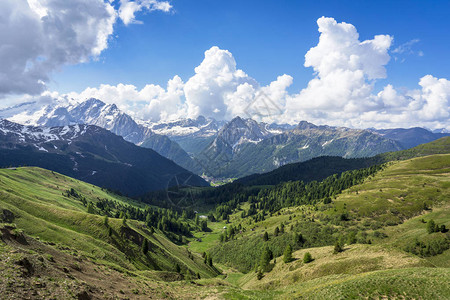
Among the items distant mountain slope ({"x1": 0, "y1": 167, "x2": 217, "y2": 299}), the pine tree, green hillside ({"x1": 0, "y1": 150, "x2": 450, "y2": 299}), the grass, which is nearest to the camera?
distant mountain slope ({"x1": 0, "y1": 167, "x2": 217, "y2": 299})

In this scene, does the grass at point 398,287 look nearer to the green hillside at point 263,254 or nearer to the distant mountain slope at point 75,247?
the green hillside at point 263,254

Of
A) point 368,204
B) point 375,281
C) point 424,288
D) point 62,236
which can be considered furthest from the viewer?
point 368,204

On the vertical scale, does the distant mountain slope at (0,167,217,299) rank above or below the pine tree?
above

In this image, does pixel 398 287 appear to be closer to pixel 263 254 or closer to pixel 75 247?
pixel 263 254

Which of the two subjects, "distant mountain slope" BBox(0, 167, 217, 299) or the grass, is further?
the grass

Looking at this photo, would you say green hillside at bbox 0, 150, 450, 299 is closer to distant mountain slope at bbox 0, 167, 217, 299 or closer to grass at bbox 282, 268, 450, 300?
grass at bbox 282, 268, 450, 300

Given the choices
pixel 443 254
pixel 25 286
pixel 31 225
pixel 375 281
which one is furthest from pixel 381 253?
pixel 31 225

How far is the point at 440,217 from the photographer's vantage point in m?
118

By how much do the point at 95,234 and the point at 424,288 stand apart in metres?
87.8

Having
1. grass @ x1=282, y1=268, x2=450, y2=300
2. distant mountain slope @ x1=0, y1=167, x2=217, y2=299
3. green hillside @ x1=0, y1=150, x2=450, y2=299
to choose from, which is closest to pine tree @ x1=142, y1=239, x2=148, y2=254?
distant mountain slope @ x1=0, y1=167, x2=217, y2=299

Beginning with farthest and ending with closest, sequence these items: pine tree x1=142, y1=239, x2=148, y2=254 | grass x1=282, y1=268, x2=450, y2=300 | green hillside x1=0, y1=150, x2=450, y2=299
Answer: pine tree x1=142, y1=239, x2=148, y2=254 < green hillside x1=0, y1=150, x2=450, y2=299 < grass x1=282, y1=268, x2=450, y2=300

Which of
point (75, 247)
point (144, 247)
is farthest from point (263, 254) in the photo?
point (75, 247)

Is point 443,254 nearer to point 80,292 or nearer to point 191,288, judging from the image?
point 191,288

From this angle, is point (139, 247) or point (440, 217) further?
point (440, 217)
